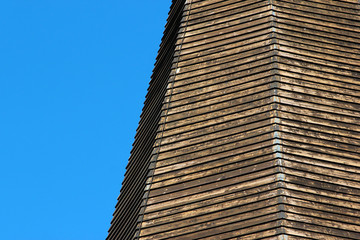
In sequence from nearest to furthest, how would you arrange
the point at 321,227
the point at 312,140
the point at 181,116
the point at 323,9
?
the point at 321,227 → the point at 312,140 → the point at 181,116 → the point at 323,9

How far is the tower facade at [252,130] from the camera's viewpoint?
14812mm

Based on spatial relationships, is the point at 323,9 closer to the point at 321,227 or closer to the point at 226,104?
the point at 226,104

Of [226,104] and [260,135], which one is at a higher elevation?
[226,104]

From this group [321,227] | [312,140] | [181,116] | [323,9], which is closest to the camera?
[321,227]

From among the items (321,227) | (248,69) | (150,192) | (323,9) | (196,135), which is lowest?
(321,227)

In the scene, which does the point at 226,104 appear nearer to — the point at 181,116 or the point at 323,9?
the point at 181,116

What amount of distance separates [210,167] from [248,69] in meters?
2.41

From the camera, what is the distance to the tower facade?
14.8m

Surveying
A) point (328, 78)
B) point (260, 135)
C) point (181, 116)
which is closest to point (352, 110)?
point (328, 78)

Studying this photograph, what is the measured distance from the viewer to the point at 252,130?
16.0 meters

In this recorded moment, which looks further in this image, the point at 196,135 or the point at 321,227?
the point at 196,135

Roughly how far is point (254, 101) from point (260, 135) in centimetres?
91

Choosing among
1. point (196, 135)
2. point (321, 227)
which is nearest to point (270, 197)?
point (321, 227)

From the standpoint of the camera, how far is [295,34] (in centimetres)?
1772
